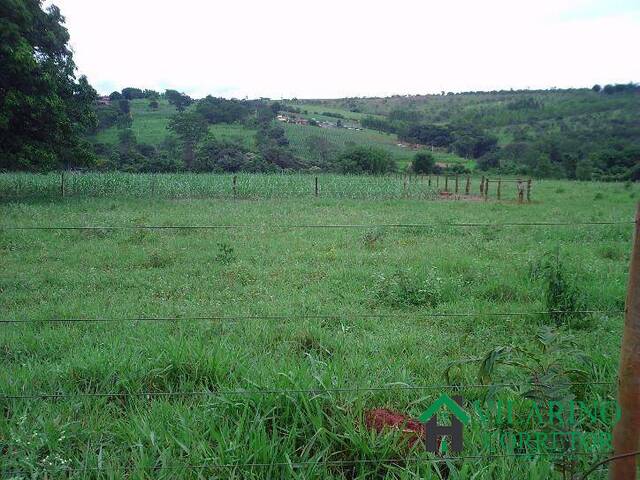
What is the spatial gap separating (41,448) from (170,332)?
1.77m

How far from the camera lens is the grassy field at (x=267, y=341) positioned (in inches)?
95.3

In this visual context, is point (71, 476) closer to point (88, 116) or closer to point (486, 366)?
point (486, 366)

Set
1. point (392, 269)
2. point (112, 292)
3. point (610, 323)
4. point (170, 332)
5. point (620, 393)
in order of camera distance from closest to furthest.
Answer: point (620, 393)
point (170, 332)
point (610, 323)
point (112, 292)
point (392, 269)

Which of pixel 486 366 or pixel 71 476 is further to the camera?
pixel 71 476

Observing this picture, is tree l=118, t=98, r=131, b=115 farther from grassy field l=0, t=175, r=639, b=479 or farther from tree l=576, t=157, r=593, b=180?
tree l=576, t=157, r=593, b=180

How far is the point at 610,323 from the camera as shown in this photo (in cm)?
473

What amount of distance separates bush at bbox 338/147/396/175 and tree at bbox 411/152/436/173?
2298 mm

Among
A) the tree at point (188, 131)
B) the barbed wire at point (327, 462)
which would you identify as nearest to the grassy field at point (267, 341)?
the barbed wire at point (327, 462)

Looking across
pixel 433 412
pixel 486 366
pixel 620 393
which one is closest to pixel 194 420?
pixel 433 412

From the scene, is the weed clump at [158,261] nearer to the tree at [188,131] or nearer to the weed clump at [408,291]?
the weed clump at [408,291]

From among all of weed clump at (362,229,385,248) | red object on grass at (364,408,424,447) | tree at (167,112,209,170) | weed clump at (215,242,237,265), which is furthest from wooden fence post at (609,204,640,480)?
tree at (167,112,209,170)

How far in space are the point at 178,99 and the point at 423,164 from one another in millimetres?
20658

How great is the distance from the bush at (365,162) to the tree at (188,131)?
31.7 ft

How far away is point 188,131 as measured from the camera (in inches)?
1172
